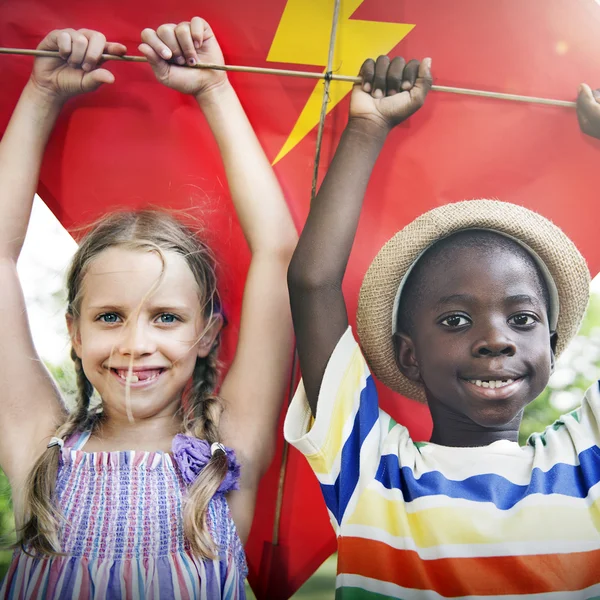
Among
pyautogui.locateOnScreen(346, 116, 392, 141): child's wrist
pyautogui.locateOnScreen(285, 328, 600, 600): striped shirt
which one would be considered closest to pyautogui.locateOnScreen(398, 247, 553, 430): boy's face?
pyautogui.locateOnScreen(285, 328, 600, 600): striped shirt

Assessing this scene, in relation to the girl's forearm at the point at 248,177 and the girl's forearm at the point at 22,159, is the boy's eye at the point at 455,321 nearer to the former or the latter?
the girl's forearm at the point at 248,177

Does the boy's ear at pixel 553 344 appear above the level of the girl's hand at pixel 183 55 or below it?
below

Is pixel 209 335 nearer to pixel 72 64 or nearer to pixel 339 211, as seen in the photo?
pixel 339 211

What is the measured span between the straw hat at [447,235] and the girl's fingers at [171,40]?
0.70m

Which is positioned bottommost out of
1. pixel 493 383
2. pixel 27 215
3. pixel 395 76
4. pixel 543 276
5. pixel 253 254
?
pixel 493 383

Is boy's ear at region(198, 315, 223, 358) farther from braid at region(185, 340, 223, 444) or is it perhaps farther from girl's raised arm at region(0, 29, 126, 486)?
girl's raised arm at region(0, 29, 126, 486)

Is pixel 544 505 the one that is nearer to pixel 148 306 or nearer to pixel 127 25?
pixel 148 306

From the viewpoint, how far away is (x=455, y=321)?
1561 mm

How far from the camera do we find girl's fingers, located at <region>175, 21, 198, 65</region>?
5.62 ft

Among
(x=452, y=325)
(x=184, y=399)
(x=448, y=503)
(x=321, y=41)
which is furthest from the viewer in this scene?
(x=321, y=41)

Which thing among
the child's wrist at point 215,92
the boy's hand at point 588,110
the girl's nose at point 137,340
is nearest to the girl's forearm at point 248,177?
the child's wrist at point 215,92

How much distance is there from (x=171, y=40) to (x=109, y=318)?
0.70m

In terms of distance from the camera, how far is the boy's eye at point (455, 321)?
1.55m

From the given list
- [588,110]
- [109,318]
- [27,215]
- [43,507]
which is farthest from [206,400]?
[588,110]
